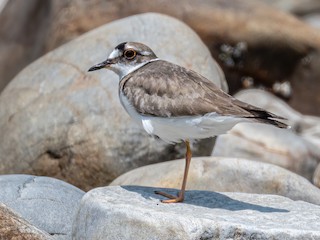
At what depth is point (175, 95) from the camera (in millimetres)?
7797

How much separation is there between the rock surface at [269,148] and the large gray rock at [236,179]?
311 cm

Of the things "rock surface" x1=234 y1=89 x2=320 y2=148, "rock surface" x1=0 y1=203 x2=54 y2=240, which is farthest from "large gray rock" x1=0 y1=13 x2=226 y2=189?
"rock surface" x1=234 y1=89 x2=320 y2=148

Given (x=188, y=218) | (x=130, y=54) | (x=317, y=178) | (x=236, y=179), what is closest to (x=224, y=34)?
(x=317, y=178)

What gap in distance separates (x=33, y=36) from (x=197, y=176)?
636 centimetres

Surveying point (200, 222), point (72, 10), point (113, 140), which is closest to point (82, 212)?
point (200, 222)

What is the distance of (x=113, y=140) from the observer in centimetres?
1033

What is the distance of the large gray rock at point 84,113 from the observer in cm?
1039

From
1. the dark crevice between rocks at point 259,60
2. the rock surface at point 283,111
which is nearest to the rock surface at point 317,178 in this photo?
the rock surface at point 283,111

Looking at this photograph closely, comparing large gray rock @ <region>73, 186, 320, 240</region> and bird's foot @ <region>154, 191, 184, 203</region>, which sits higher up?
large gray rock @ <region>73, 186, 320, 240</region>

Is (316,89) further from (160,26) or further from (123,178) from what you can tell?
(123,178)

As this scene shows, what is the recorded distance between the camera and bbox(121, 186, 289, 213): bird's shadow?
7.59 metres

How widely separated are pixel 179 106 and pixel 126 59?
112 centimetres

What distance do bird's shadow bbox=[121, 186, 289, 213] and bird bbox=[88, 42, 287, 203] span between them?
14 centimetres

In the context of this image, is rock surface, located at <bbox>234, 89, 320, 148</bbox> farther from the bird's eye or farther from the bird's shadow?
the bird's shadow
